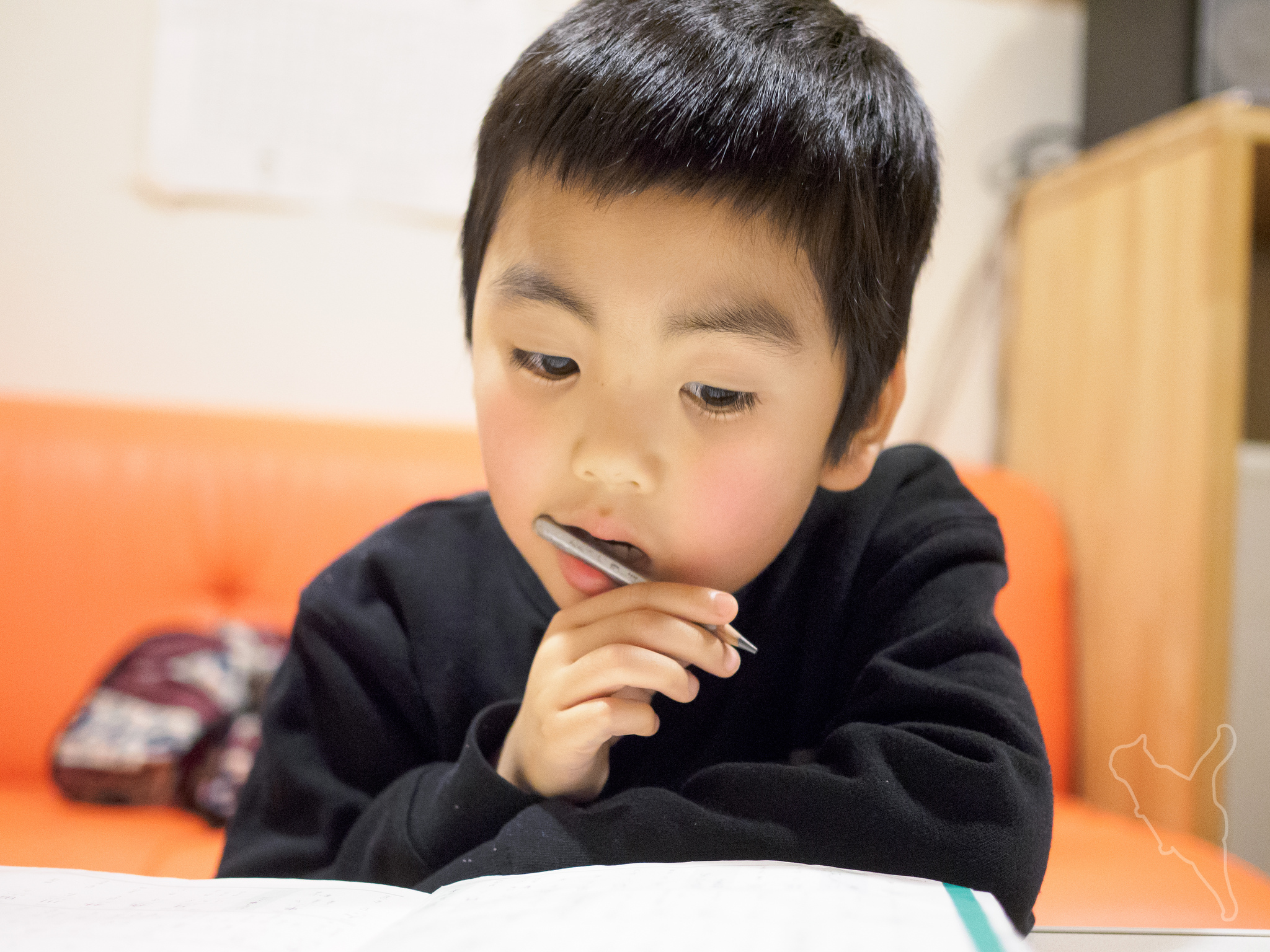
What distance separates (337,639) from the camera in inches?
17.9

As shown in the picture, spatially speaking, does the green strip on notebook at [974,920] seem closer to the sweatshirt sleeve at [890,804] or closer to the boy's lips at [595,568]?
the sweatshirt sleeve at [890,804]

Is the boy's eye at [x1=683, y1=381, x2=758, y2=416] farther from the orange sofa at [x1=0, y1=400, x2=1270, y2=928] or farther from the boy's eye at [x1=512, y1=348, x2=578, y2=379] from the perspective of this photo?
the orange sofa at [x1=0, y1=400, x2=1270, y2=928]

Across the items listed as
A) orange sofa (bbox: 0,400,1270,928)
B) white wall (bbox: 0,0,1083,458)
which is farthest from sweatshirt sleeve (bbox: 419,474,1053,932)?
white wall (bbox: 0,0,1083,458)

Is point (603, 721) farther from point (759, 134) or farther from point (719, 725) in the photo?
point (759, 134)

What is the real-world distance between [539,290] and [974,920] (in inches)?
10.4

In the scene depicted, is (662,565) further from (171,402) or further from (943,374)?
(171,402)

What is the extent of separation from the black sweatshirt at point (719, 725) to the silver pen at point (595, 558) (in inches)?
2.4

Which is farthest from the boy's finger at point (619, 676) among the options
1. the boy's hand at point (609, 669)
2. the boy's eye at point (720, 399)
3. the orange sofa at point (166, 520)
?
the orange sofa at point (166, 520)

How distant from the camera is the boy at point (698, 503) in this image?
1.09 feet

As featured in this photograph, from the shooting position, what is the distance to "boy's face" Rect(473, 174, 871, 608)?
1.05 ft

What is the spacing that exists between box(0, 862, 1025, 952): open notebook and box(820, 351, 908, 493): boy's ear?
177 millimetres

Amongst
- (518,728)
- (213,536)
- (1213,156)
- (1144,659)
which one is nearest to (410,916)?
(518,728)

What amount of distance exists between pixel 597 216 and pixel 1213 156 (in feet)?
2.12

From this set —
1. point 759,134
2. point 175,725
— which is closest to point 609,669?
point 759,134
